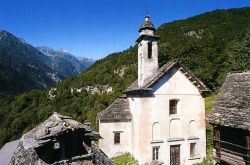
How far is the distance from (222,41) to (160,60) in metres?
28.0

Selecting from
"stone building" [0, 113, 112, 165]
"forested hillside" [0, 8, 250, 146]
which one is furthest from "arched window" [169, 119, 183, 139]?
"forested hillside" [0, 8, 250, 146]

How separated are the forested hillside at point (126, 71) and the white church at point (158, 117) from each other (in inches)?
1302

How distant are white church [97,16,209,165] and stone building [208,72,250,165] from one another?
618 cm

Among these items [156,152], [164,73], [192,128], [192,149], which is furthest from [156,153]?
[164,73]

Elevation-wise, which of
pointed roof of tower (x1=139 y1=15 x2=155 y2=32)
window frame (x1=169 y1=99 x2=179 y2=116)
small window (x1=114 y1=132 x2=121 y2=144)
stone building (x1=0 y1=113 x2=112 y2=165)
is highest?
pointed roof of tower (x1=139 y1=15 x2=155 y2=32)

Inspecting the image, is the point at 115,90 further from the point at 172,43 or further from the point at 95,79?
the point at 172,43

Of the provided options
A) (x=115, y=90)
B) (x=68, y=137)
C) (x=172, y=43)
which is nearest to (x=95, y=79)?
(x=115, y=90)

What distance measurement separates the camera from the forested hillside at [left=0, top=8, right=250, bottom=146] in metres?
68.7

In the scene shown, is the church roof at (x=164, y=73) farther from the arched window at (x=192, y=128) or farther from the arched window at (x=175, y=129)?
the arched window at (x=175, y=129)

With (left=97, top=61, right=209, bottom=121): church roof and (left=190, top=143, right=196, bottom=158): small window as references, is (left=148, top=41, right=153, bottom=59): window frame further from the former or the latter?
(left=190, top=143, right=196, bottom=158): small window

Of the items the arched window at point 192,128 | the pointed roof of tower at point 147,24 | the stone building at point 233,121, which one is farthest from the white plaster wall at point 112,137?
the stone building at point 233,121

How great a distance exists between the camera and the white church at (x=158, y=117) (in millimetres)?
25375

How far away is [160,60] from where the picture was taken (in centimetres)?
6469

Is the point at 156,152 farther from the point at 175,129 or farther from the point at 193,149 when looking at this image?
the point at 193,149
